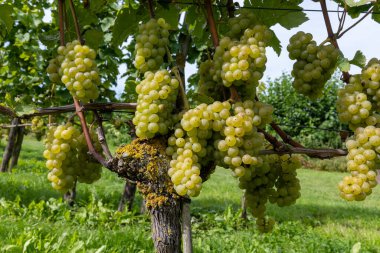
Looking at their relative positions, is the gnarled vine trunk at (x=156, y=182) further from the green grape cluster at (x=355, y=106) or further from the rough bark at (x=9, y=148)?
the rough bark at (x=9, y=148)

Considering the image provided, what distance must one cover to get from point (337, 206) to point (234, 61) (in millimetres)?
9725

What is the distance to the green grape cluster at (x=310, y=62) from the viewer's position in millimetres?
1425

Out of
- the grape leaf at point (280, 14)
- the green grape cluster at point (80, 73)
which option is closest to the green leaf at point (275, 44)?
the grape leaf at point (280, 14)

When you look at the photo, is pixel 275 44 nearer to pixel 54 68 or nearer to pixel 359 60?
pixel 359 60

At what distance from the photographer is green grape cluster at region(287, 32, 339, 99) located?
1.42 metres

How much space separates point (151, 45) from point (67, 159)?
1.79ft

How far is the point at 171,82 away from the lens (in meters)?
1.38

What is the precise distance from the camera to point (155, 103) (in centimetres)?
134

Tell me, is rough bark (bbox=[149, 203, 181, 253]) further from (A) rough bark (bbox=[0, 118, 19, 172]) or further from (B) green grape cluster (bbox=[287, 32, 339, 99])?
(A) rough bark (bbox=[0, 118, 19, 172])

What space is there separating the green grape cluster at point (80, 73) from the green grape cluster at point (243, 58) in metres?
0.42

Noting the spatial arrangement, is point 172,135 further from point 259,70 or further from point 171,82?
point 259,70

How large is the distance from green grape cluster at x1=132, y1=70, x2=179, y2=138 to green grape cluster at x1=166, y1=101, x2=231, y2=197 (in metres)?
0.06

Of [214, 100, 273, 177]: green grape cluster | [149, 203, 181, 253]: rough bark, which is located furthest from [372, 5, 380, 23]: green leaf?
[149, 203, 181, 253]: rough bark

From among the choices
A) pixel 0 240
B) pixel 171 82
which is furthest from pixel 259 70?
pixel 0 240
